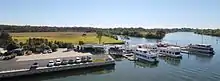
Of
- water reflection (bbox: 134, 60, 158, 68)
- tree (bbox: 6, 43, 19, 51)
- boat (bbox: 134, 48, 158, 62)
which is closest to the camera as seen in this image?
water reflection (bbox: 134, 60, 158, 68)

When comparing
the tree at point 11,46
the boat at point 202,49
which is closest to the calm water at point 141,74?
the boat at point 202,49

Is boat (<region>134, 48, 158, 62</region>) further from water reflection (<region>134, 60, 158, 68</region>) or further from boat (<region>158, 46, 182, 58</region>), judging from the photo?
boat (<region>158, 46, 182, 58</region>)

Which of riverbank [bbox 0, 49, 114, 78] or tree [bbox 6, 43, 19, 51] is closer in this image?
riverbank [bbox 0, 49, 114, 78]

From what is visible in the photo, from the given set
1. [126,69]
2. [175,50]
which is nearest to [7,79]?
[126,69]

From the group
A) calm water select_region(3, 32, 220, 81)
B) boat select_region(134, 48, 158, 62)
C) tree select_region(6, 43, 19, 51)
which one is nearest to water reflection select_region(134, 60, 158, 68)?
calm water select_region(3, 32, 220, 81)

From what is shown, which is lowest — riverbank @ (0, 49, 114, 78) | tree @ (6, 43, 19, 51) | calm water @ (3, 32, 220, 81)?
calm water @ (3, 32, 220, 81)

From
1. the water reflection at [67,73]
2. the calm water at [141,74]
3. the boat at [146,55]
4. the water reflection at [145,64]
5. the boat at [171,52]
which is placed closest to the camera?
the water reflection at [67,73]

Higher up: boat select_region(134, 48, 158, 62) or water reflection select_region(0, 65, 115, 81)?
boat select_region(134, 48, 158, 62)

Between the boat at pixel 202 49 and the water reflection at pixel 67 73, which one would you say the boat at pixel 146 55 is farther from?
the boat at pixel 202 49

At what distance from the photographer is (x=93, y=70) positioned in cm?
3491

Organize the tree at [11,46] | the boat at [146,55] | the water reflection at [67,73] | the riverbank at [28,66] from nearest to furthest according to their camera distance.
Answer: the riverbank at [28,66], the water reflection at [67,73], the boat at [146,55], the tree at [11,46]

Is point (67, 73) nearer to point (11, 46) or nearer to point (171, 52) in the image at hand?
point (11, 46)

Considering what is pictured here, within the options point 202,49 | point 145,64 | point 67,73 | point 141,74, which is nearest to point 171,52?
point 202,49

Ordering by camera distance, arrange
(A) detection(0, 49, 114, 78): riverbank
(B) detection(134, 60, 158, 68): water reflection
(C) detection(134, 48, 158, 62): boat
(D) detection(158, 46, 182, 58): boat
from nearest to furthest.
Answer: (A) detection(0, 49, 114, 78): riverbank < (B) detection(134, 60, 158, 68): water reflection < (C) detection(134, 48, 158, 62): boat < (D) detection(158, 46, 182, 58): boat
